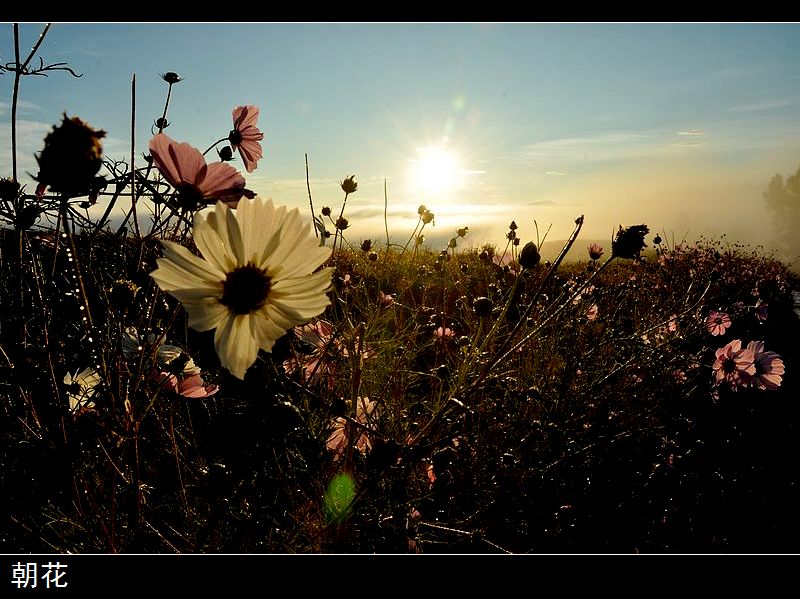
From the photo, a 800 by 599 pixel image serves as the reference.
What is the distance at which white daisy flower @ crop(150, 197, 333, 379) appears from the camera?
40 cm

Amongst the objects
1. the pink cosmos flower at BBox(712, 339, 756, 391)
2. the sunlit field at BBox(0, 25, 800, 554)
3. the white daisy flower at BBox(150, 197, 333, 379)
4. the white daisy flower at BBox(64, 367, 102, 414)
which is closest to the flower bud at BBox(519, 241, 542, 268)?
the sunlit field at BBox(0, 25, 800, 554)

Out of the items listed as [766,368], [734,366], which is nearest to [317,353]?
[734,366]

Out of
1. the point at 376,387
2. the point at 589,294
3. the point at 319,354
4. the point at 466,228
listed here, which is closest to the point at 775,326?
the point at 466,228

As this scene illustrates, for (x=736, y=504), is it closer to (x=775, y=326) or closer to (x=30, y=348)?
(x=30, y=348)

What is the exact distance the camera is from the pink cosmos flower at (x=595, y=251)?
1.92m

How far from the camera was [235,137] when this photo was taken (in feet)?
3.19

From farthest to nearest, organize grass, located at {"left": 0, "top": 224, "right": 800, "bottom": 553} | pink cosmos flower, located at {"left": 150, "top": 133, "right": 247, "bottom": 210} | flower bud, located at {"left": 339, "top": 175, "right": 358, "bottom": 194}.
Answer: flower bud, located at {"left": 339, "top": 175, "right": 358, "bottom": 194} → grass, located at {"left": 0, "top": 224, "right": 800, "bottom": 553} → pink cosmos flower, located at {"left": 150, "top": 133, "right": 247, "bottom": 210}

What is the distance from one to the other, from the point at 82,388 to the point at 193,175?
0.73 m

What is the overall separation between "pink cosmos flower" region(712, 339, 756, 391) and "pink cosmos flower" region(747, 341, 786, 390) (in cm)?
3

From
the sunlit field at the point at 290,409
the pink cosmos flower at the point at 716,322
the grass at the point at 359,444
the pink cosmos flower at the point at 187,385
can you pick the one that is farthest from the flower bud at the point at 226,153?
the pink cosmos flower at the point at 716,322

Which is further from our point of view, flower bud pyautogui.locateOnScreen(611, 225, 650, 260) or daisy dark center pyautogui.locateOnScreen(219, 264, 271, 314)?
flower bud pyautogui.locateOnScreen(611, 225, 650, 260)

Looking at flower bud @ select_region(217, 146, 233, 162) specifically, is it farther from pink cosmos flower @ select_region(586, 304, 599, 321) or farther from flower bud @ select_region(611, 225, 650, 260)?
pink cosmos flower @ select_region(586, 304, 599, 321)

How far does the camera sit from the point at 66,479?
690 millimetres
